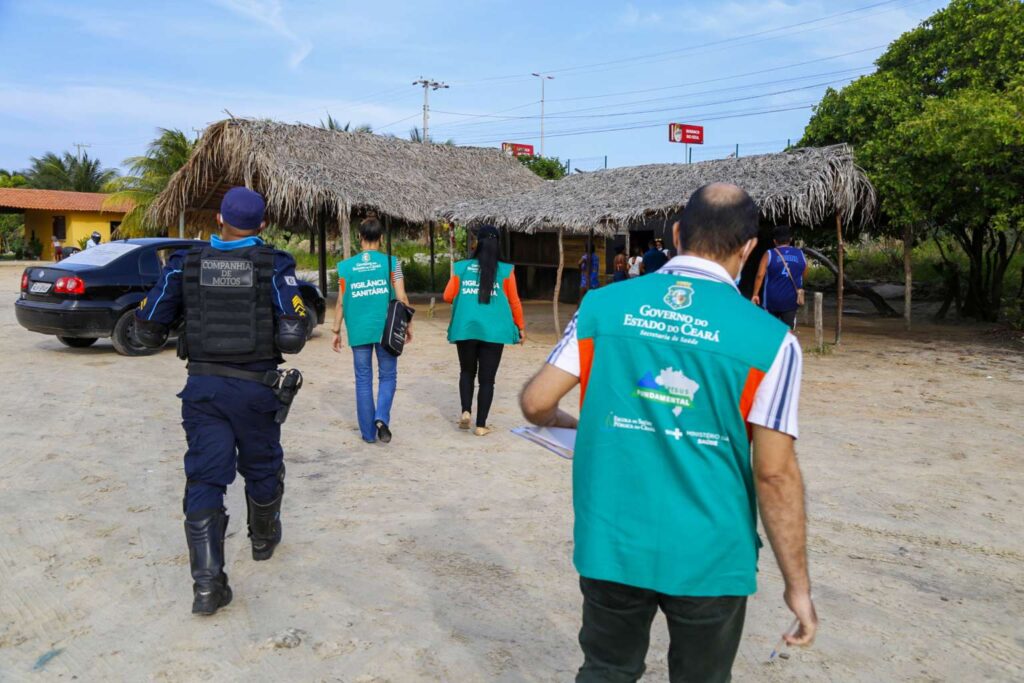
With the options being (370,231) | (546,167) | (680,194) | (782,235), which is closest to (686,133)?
(546,167)

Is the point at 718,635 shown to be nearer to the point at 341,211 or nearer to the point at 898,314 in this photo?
the point at 341,211

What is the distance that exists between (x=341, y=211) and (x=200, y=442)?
44.7 feet

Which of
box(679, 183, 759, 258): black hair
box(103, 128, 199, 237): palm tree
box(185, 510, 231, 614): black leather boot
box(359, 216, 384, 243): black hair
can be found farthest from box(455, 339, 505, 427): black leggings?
box(103, 128, 199, 237): palm tree

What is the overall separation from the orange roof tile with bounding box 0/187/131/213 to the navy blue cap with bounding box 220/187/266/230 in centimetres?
3626

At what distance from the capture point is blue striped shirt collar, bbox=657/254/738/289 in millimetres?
1943

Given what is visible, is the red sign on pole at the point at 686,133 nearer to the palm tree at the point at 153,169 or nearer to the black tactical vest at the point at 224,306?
the palm tree at the point at 153,169

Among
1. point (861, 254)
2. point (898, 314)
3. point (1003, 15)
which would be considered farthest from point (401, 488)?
point (861, 254)

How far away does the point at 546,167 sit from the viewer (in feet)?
127

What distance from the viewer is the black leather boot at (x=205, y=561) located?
3.50 metres

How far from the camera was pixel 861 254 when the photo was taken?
27.1m

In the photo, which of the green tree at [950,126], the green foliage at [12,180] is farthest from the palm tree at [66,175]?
the green tree at [950,126]

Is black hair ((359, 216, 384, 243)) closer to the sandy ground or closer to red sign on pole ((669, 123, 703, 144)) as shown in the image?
the sandy ground

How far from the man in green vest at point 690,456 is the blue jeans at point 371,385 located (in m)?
4.39

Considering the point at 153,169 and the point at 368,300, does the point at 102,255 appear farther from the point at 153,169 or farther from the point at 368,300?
the point at 153,169
